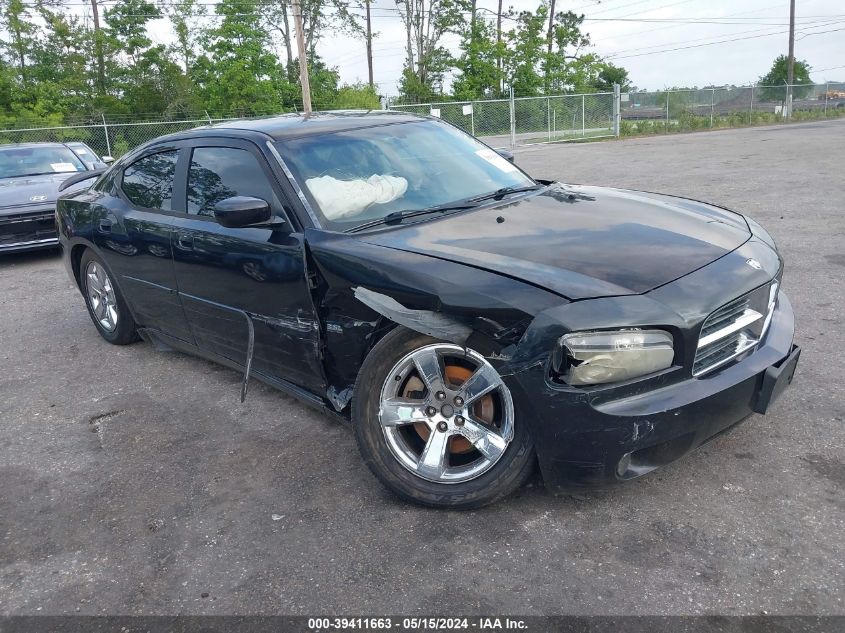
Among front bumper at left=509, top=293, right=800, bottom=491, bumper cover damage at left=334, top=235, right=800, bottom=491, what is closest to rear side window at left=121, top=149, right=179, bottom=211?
bumper cover damage at left=334, top=235, right=800, bottom=491

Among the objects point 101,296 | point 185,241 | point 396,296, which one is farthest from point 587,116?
point 396,296

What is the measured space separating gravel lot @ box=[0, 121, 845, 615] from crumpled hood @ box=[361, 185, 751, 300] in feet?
3.04

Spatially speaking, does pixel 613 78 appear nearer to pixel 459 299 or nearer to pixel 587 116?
pixel 587 116

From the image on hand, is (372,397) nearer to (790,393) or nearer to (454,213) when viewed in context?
(454,213)

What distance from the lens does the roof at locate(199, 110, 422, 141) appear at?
391cm

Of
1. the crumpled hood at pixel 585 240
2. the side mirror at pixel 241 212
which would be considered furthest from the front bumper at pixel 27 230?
the crumpled hood at pixel 585 240

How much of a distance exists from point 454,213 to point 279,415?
1.53m

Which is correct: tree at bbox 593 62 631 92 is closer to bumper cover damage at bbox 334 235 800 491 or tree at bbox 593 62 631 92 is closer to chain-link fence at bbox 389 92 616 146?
chain-link fence at bbox 389 92 616 146

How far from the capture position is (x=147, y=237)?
446 cm

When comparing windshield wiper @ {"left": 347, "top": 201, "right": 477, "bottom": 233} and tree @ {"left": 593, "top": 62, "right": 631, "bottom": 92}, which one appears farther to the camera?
tree @ {"left": 593, "top": 62, "right": 631, "bottom": 92}

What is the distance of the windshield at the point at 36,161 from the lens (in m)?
9.88

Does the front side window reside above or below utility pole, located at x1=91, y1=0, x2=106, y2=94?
below

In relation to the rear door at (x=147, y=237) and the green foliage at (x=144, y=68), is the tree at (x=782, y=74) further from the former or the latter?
the rear door at (x=147, y=237)

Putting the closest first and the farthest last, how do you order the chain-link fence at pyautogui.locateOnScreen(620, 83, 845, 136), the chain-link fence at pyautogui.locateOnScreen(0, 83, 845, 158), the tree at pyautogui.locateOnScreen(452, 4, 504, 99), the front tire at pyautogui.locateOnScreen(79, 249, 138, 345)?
the front tire at pyautogui.locateOnScreen(79, 249, 138, 345) → the chain-link fence at pyautogui.locateOnScreen(0, 83, 845, 158) → the chain-link fence at pyautogui.locateOnScreen(620, 83, 845, 136) → the tree at pyautogui.locateOnScreen(452, 4, 504, 99)
